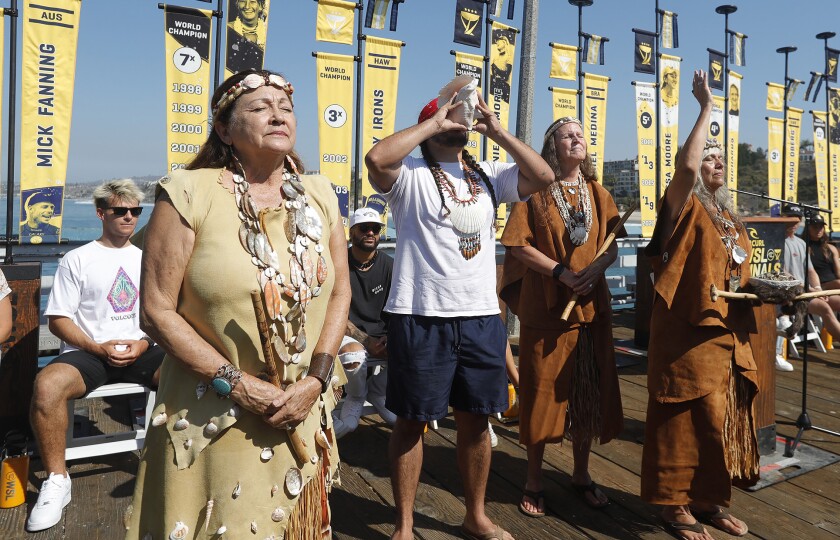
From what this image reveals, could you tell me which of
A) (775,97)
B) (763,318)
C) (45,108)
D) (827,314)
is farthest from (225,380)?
(775,97)

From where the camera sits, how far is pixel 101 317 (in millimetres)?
3299

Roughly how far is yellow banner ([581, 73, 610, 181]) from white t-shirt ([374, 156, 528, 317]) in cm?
807

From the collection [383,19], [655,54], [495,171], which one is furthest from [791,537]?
[655,54]

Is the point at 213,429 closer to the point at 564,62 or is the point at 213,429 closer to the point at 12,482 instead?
the point at 12,482

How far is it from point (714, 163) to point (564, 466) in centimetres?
179

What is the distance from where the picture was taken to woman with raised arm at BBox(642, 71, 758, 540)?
2.59 metres

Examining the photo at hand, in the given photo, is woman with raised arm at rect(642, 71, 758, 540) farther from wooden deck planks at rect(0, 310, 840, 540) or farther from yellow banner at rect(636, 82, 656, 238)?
yellow banner at rect(636, 82, 656, 238)

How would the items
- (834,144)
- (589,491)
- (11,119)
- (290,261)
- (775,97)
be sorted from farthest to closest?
(834,144) → (775,97) → (11,119) → (589,491) → (290,261)

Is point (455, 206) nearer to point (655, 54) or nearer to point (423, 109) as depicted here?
point (423, 109)

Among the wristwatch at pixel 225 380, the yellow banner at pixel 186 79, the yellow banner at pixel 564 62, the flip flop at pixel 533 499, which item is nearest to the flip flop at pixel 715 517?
the flip flop at pixel 533 499

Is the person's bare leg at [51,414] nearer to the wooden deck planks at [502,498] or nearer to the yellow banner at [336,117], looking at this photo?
the wooden deck planks at [502,498]

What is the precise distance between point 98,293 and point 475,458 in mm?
2191

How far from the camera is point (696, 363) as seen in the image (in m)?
2.60

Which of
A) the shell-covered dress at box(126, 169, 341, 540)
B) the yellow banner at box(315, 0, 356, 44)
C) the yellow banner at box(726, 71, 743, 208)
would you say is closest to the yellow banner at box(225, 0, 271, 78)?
the yellow banner at box(315, 0, 356, 44)
